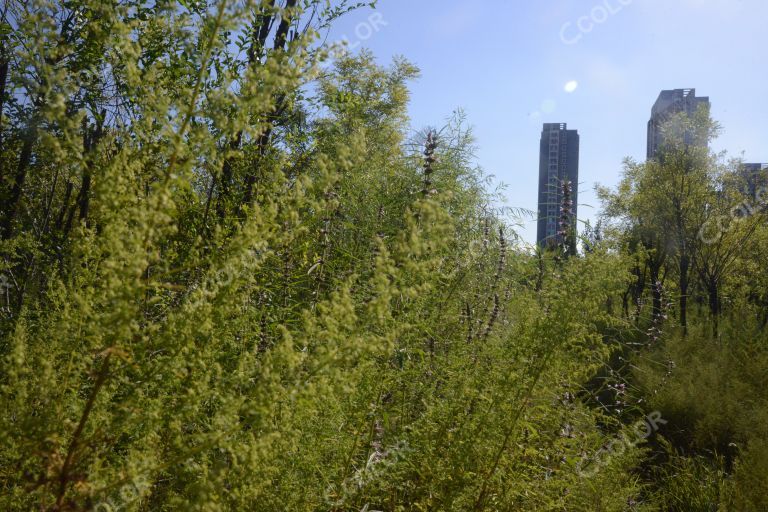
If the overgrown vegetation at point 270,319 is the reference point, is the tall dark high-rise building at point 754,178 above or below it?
above

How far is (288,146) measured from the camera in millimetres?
3781

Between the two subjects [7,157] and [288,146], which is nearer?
[288,146]

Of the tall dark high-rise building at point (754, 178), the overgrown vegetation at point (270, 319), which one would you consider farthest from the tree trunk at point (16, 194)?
the tall dark high-rise building at point (754, 178)

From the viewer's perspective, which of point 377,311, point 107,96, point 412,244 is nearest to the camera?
point 377,311

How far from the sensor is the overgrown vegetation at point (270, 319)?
133cm

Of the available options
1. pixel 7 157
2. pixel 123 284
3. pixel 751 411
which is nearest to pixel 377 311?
pixel 123 284

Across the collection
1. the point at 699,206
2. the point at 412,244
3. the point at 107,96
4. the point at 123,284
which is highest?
the point at 699,206

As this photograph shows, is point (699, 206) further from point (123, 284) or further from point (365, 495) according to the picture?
point (123, 284)

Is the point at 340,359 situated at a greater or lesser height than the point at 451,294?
lesser

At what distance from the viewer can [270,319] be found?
2764 mm

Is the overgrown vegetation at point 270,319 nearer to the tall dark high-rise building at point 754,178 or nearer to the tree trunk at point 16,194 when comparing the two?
the tree trunk at point 16,194

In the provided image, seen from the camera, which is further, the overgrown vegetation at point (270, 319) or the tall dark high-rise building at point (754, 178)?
the tall dark high-rise building at point (754, 178)

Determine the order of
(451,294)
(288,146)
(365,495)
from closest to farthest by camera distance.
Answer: (365,495)
(451,294)
(288,146)

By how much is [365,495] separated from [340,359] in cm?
116
